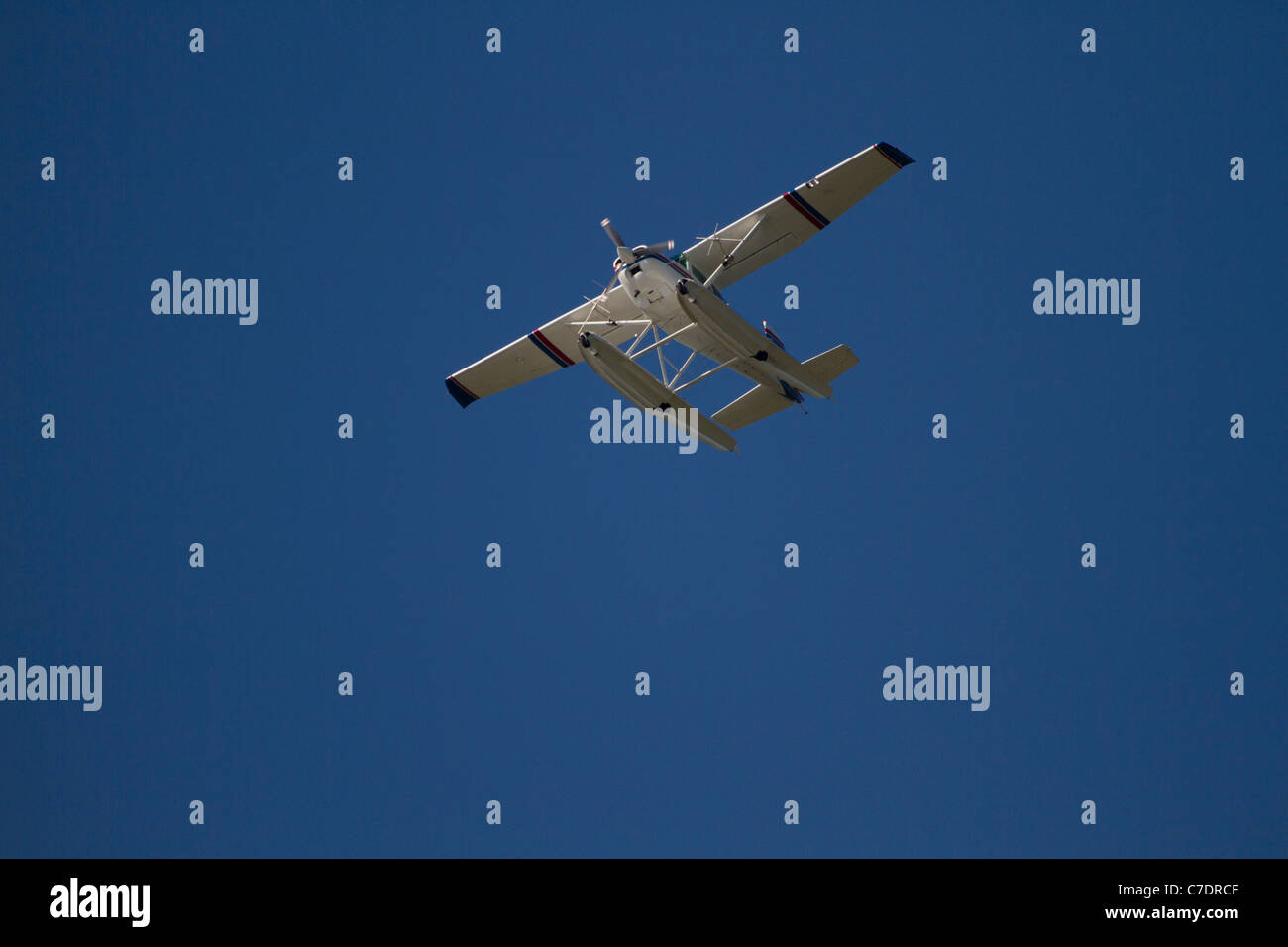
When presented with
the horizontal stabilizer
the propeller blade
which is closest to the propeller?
the propeller blade

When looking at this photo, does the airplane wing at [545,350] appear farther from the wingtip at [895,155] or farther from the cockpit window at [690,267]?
the wingtip at [895,155]

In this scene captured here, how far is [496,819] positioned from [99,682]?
10.7m

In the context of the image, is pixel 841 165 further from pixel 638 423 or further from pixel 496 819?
pixel 496 819

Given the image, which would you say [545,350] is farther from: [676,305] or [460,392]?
[676,305]

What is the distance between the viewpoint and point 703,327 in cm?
2439

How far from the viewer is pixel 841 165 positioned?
25.6 metres

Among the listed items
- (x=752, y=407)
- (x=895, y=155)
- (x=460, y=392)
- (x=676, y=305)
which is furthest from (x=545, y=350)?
(x=895, y=155)

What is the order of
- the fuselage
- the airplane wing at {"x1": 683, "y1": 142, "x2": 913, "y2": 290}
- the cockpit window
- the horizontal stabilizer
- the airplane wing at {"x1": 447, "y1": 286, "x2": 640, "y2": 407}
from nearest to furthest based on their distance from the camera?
the fuselage
the airplane wing at {"x1": 683, "y1": 142, "x2": 913, "y2": 290}
the cockpit window
the airplane wing at {"x1": 447, "y1": 286, "x2": 640, "y2": 407}
the horizontal stabilizer

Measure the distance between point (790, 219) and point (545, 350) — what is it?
4.93 meters

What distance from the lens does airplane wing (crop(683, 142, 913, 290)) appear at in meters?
25.7

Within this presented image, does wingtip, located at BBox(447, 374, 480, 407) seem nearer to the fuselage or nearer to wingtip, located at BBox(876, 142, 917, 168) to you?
the fuselage

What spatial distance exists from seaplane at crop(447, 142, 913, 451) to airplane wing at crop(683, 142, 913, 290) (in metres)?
0.02

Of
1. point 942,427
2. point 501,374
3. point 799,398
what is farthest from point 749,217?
point 942,427

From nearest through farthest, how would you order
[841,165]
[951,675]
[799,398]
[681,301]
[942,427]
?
A: [681,301] → [841,165] → [799,398] → [942,427] → [951,675]
